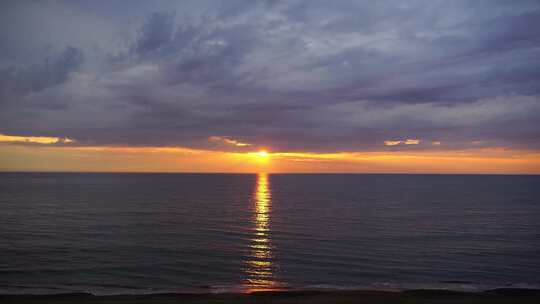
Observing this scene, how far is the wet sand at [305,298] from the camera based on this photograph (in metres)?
27.1

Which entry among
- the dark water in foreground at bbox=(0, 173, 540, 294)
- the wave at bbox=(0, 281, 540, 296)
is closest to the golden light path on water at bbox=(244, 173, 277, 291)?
the dark water in foreground at bbox=(0, 173, 540, 294)

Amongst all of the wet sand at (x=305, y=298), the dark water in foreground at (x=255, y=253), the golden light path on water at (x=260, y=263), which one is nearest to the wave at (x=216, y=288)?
the dark water in foreground at (x=255, y=253)

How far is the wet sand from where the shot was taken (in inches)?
1069

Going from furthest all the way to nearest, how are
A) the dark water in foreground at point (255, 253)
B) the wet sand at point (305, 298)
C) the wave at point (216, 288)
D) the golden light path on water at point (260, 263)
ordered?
the dark water in foreground at point (255, 253) → the golden light path on water at point (260, 263) → the wave at point (216, 288) → the wet sand at point (305, 298)

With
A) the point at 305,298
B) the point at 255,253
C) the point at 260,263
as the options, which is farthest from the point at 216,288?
the point at 255,253

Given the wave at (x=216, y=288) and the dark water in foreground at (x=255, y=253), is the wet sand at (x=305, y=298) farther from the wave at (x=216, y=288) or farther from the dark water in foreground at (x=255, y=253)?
the dark water in foreground at (x=255, y=253)

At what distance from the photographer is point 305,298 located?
2839cm

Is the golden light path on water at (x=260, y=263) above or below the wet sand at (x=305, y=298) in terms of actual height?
below

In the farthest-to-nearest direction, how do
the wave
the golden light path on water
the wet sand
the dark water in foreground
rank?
the dark water in foreground, the golden light path on water, the wave, the wet sand

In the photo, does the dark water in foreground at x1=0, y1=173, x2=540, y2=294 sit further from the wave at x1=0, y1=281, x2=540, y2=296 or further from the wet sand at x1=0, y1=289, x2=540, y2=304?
the wet sand at x1=0, y1=289, x2=540, y2=304

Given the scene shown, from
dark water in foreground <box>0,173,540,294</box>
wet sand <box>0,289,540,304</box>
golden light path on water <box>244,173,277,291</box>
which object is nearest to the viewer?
wet sand <box>0,289,540,304</box>

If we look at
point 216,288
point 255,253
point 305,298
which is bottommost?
point 255,253

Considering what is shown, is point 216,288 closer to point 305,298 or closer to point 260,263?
point 305,298

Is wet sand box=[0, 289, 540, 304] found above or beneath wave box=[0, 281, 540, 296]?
above
